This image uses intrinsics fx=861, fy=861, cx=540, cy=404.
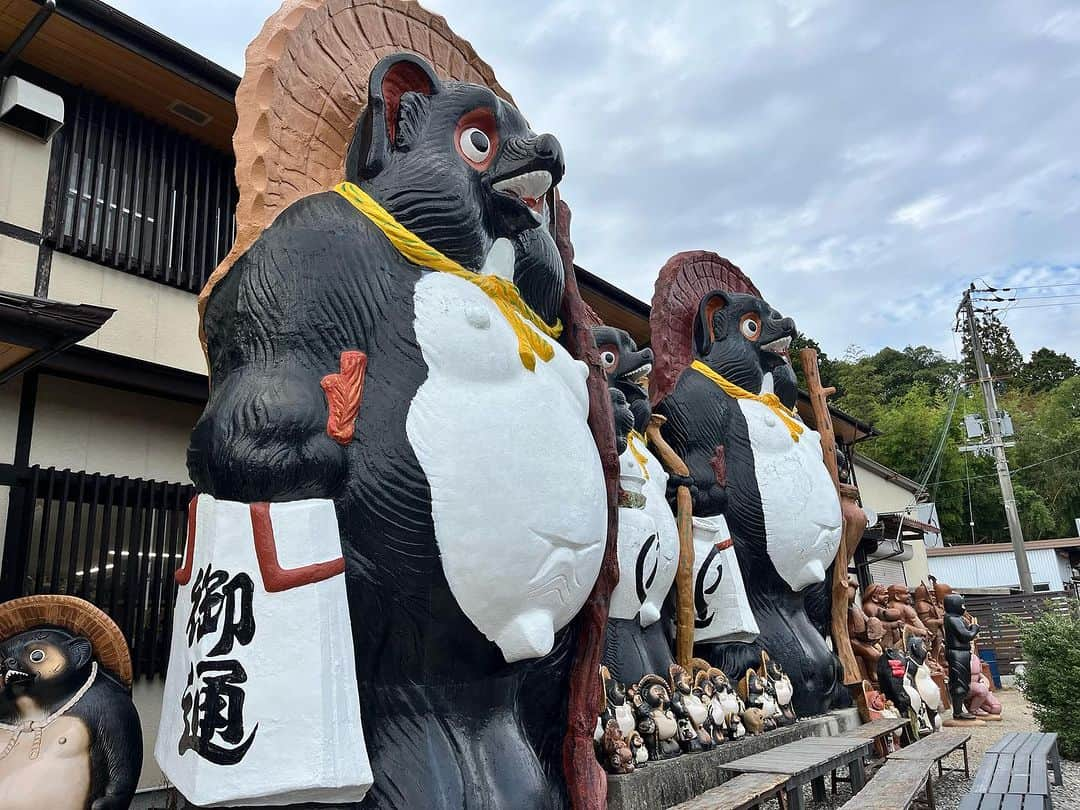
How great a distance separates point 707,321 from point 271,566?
423cm

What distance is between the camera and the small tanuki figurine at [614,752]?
11.9 ft

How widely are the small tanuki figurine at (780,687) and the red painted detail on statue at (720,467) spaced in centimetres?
104

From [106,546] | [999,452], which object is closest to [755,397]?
[106,546]

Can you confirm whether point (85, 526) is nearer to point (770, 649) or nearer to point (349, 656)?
point (349, 656)

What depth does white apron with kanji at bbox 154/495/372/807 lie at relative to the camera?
87.3 inches

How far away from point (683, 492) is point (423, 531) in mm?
2849

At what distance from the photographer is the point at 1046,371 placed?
3556 cm

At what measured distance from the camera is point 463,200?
9.66ft

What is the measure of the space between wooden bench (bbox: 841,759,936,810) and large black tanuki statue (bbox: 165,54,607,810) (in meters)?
1.62

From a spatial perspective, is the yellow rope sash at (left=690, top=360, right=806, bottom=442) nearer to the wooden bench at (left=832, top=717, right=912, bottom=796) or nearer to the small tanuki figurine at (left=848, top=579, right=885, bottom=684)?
the small tanuki figurine at (left=848, top=579, right=885, bottom=684)

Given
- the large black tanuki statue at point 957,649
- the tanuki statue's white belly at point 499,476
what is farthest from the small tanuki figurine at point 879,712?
the tanuki statue's white belly at point 499,476

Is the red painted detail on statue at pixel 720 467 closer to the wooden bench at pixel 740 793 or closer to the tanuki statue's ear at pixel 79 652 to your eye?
the wooden bench at pixel 740 793

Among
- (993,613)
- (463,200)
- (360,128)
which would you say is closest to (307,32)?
(360,128)

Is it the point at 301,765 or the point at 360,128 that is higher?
the point at 360,128
